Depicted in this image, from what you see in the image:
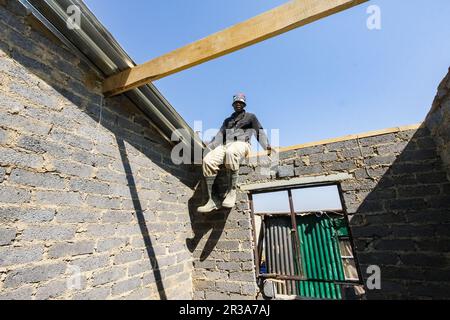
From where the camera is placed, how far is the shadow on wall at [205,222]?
12.1ft

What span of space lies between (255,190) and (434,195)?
208 centimetres

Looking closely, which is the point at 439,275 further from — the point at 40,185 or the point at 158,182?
the point at 40,185

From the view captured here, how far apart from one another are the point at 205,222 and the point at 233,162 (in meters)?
1.17

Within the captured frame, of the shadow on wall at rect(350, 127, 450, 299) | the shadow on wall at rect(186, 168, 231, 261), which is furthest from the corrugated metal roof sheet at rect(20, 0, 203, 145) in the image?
the shadow on wall at rect(350, 127, 450, 299)

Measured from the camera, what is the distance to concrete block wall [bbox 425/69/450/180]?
2305 millimetres

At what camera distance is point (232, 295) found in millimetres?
3350

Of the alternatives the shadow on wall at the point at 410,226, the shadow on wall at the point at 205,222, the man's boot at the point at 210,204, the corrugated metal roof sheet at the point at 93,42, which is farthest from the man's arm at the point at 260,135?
the shadow on wall at the point at 410,226

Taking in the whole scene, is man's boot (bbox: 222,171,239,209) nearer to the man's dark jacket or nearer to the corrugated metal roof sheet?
the man's dark jacket

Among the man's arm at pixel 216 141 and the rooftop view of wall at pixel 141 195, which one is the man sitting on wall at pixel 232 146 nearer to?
the man's arm at pixel 216 141

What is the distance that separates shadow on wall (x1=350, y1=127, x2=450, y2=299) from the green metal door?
1.91m

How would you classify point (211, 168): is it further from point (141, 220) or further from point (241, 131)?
point (141, 220)

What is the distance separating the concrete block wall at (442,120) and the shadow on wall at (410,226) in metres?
0.10

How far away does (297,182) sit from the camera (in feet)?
10.8
